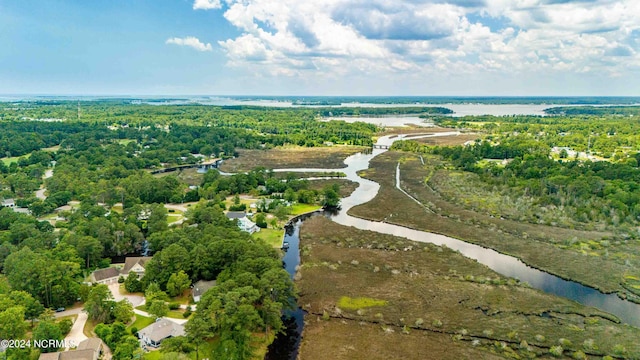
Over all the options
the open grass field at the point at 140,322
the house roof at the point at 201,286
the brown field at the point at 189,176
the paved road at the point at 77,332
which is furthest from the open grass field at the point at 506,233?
the paved road at the point at 77,332

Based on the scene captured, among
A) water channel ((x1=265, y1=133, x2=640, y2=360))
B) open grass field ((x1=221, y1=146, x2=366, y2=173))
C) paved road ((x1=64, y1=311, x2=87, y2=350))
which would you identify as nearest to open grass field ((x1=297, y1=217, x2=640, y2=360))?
water channel ((x1=265, y1=133, x2=640, y2=360))

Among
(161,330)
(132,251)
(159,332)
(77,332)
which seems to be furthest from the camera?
(132,251)

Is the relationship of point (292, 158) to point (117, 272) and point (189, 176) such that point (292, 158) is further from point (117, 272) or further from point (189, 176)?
point (117, 272)

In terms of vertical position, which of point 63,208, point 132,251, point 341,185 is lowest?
point 132,251

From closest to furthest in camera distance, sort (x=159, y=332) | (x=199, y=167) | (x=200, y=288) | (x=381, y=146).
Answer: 1. (x=159, y=332)
2. (x=200, y=288)
3. (x=199, y=167)
4. (x=381, y=146)

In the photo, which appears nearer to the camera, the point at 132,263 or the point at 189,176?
the point at 132,263

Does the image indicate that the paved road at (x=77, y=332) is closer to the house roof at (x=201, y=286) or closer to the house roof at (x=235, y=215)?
the house roof at (x=201, y=286)

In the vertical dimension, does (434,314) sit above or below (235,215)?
below

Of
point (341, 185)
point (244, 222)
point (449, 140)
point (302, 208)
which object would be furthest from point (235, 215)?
point (449, 140)
